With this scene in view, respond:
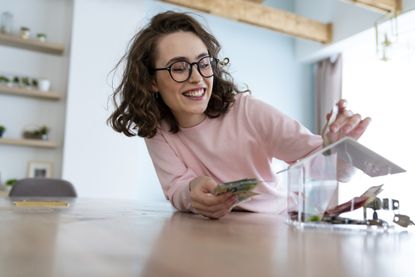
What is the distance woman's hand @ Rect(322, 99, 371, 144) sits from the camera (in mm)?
821

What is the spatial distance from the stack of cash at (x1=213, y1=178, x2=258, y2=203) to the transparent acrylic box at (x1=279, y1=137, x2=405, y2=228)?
0.08 meters

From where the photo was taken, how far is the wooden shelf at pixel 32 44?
11.3ft

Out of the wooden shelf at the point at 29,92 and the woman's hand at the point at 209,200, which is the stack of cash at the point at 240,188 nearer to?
the woman's hand at the point at 209,200

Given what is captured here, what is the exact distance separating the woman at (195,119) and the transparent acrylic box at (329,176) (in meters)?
0.38

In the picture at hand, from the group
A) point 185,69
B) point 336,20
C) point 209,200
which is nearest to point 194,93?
point 185,69

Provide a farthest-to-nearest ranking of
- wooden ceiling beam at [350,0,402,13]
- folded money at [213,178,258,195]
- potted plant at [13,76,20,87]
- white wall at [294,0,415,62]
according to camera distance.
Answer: white wall at [294,0,415,62] < wooden ceiling beam at [350,0,402,13] < potted plant at [13,76,20,87] < folded money at [213,178,258,195]

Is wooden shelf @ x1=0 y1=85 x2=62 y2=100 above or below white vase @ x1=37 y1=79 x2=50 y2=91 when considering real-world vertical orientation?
below

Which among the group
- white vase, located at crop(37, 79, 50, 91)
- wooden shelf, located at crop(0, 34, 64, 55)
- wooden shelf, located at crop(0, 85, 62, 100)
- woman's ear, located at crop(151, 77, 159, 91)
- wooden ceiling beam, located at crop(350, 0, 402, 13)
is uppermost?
wooden ceiling beam, located at crop(350, 0, 402, 13)

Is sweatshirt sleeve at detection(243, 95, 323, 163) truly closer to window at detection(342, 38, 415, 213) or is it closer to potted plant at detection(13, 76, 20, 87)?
window at detection(342, 38, 415, 213)

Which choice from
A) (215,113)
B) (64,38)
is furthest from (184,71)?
(64,38)

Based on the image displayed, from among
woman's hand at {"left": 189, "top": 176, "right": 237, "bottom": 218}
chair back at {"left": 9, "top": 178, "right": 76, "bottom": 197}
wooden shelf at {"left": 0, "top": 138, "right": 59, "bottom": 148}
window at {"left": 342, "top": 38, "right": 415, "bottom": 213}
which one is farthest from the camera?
window at {"left": 342, "top": 38, "right": 415, "bottom": 213}

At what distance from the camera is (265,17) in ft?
14.0

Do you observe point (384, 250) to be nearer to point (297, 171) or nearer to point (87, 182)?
point (297, 171)

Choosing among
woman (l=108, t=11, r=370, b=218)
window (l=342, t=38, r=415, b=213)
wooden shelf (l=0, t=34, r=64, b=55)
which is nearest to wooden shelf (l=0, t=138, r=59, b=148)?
wooden shelf (l=0, t=34, r=64, b=55)
